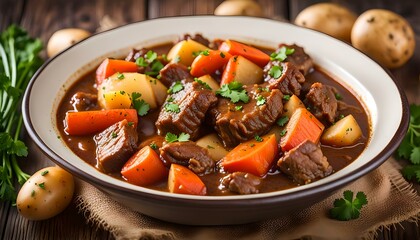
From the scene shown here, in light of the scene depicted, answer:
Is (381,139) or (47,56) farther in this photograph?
(47,56)

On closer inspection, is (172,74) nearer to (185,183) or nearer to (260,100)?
(260,100)

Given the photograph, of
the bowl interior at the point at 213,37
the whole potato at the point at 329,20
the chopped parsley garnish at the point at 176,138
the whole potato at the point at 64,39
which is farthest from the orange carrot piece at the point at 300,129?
the whole potato at the point at 64,39

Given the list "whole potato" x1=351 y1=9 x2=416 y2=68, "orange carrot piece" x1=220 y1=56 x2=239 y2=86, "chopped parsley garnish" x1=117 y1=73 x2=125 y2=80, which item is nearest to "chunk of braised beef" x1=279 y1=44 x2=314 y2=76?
"orange carrot piece" x1=220 y1=56 x2=239 y2=86

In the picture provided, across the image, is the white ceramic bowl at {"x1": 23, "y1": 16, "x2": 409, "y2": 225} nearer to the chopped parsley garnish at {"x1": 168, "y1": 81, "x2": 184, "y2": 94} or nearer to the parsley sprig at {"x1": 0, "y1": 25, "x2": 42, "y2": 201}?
the parsley sprig at {"x1": 0, "y1": 25, "x2": 42, "y2": 201}

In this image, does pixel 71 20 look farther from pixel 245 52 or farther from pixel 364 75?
pixel 364 75

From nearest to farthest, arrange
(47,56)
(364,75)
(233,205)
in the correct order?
(233,205) → (364,75) → (47,56)

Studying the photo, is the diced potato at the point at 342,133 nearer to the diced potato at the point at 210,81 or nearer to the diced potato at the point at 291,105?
the diced potato at the point at 291,105

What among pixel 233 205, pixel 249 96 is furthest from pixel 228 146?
pixel 233 205

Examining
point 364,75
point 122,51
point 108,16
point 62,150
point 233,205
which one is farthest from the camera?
point 108,16
